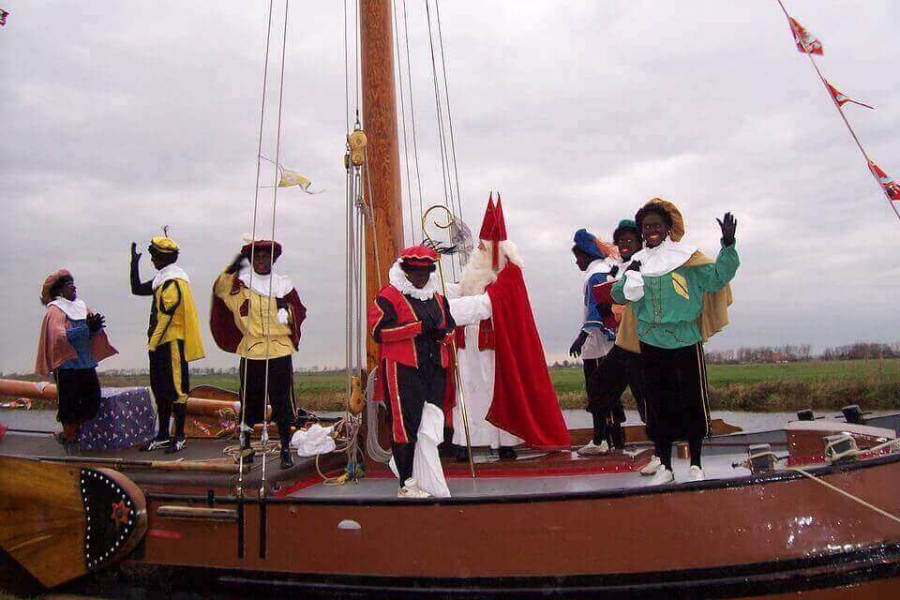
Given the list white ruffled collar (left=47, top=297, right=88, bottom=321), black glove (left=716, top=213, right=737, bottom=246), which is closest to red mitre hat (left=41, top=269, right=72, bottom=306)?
white ruffled collar (left=47, top=297, right=88, bottom=321)

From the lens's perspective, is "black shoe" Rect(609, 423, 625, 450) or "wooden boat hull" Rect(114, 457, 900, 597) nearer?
"wooden boat hull" Rect(114, 457, 900, 597)

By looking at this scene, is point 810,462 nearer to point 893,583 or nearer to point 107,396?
point 893,583

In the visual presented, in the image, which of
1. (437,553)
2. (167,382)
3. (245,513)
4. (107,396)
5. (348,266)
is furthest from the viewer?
(107,396)

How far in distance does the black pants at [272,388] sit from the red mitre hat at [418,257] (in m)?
1.41

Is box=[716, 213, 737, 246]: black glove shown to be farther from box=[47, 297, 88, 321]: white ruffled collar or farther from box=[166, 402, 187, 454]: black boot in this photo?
box=[47, 297, 88, 321]: white ruffled collar

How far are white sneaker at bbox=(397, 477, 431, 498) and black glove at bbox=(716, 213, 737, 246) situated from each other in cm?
205

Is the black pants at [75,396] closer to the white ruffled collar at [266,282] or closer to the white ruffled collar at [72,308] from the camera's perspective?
the white ruffled collar at [72,308]

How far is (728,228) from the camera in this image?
3.44 m

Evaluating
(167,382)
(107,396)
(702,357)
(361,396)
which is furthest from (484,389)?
(107,396)

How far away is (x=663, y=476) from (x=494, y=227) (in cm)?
196

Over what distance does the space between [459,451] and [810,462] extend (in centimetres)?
220

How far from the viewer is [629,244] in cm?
475

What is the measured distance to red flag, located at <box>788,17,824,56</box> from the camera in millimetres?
3980

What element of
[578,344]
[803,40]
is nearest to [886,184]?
[803,40]
